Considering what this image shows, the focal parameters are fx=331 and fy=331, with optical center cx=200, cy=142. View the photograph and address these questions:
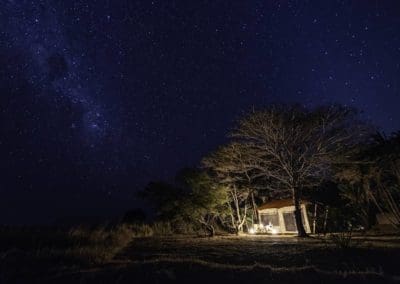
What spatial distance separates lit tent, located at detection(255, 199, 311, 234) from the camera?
2677cm

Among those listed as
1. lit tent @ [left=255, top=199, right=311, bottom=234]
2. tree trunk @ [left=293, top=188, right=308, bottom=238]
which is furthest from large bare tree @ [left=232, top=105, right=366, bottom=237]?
lit tent @ [left=255, top=199, right=311, bottom=234]

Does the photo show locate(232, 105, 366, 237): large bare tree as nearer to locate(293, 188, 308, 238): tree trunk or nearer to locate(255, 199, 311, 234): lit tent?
locate(293, 188, 308, 238): tree trunk

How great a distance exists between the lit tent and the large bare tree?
15.2 feet

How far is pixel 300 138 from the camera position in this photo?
21.6m

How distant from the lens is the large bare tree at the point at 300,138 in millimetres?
20828

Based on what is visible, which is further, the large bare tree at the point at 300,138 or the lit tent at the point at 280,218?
the lit tent at the point at 280,218

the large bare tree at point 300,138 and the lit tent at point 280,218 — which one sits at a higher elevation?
the large bare tree at point 300,138

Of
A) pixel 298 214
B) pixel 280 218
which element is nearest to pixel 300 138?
pixel 298 214

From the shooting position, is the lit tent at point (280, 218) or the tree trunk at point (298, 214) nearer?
the tree trunk at point (298, 214)

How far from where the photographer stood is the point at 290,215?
2781 cm

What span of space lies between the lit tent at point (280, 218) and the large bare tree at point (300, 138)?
4641mm

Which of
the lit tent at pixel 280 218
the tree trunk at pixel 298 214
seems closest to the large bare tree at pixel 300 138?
the tree trunk at pixel 298 214

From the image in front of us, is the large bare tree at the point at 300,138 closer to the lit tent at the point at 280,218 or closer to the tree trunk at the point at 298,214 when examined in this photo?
the tree trunk at the point at 298,214

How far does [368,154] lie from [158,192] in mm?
23094
